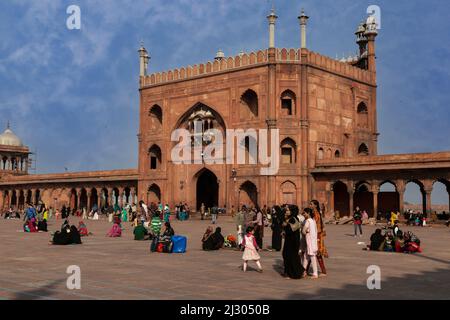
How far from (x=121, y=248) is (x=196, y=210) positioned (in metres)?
24.2

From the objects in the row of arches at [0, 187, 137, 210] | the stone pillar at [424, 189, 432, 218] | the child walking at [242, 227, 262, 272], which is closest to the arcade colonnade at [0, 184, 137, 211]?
the row of arches at [0, 187, 137, 210]

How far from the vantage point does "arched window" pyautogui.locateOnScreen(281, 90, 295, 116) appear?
34.0m

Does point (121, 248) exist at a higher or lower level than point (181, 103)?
lower

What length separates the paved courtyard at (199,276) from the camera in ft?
24.1

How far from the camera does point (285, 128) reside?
33.2 metres

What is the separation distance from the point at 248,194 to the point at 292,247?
84.3 feet

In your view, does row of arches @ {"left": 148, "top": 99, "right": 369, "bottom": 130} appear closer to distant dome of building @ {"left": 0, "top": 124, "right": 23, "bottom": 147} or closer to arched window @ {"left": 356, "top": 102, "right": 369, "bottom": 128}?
arched window @ {"left": 356, "top": 102, "right": 369, "bottom": 128}

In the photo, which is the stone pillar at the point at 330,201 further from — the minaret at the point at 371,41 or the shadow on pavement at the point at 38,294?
the shadow on pavement at the point at 38,294

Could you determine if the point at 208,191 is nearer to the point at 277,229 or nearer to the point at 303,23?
the point at 303,23

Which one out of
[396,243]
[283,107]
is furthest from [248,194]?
[396,243]

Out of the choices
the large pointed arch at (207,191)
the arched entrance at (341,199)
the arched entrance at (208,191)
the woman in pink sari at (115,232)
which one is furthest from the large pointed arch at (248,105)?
the woman in pink sari at (115,232)
